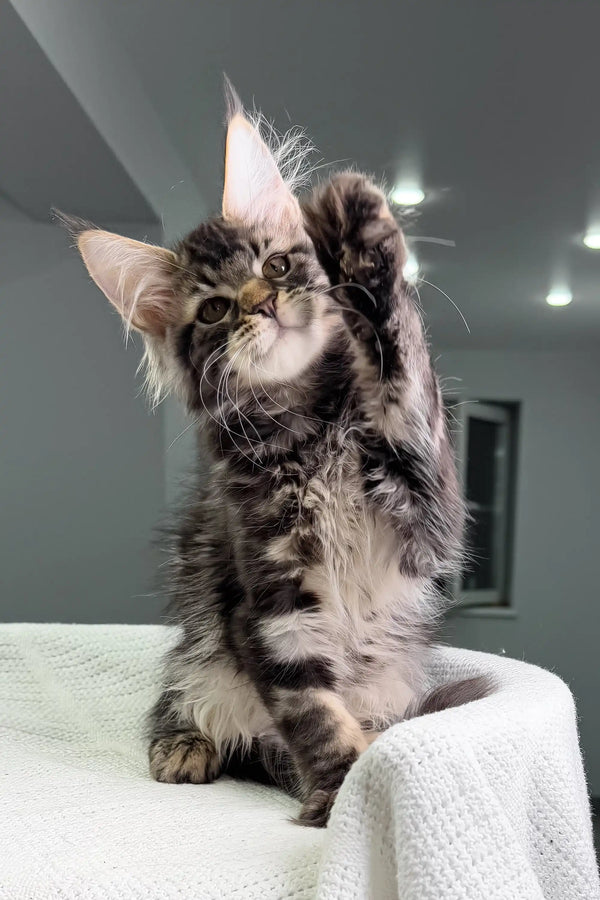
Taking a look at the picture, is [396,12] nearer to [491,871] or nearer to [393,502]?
[393,502]

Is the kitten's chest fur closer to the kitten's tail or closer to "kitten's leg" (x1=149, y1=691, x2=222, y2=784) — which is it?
the kitten's tail

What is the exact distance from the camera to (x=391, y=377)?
775 mm

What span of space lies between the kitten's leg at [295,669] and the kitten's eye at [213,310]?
295 mm

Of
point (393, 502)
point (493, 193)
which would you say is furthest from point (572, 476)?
point (393, 502)

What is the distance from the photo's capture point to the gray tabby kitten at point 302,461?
758mm

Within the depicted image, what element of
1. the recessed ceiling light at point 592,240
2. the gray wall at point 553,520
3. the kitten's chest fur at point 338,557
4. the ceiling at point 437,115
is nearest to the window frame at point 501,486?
the gray wall at point 553,520

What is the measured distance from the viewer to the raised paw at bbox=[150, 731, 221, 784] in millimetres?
905

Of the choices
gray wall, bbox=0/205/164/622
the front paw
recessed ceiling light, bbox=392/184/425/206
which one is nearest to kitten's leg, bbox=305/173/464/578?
the front paw

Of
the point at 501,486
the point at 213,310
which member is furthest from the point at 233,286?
the point at 501,486

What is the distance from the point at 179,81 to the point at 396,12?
16.9 inches

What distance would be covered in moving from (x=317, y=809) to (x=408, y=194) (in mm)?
1198

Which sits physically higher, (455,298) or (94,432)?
(455,298)

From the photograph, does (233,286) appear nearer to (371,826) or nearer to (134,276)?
(134,276)

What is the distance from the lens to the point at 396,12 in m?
1.39
